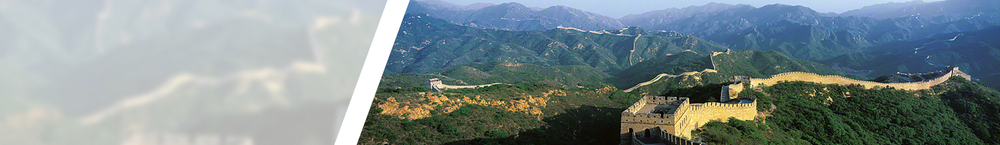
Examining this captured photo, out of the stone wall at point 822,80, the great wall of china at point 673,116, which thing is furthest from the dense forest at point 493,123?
the stone wall at point 822,80

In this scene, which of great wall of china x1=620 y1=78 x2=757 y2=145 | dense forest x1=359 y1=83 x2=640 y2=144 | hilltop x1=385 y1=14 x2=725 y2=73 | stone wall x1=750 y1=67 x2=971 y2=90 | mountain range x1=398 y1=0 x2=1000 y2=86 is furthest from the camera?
mountain range x1=398 y1=0 x2=1000 y2=86

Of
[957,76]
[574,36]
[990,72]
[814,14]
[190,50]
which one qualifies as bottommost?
[190,50]

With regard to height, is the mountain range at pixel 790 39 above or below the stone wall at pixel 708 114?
above

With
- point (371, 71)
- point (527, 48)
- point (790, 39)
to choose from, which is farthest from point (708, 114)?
point (790, 39)

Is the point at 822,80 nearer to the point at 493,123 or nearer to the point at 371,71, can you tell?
the point at 493,123

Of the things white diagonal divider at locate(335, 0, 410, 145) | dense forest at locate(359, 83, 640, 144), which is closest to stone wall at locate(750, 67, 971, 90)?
dense forest at locate(359, 83, 640, 144)


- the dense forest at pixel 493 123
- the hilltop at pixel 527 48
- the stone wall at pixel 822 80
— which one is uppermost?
the hilltop at pixel 527 48

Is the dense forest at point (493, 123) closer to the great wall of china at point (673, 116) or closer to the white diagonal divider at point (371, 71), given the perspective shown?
A: the great wall of china at point (673, 116)

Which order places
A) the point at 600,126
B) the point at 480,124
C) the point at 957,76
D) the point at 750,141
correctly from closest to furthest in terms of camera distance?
1. the point at 750,141
2. the point at 480,124
3. the point at 600,126
4. the point at 957,76

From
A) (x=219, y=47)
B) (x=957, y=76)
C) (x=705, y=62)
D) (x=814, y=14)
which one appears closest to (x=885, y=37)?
(x=814, y=14)

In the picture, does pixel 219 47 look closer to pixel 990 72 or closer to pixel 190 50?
pixel 190 50

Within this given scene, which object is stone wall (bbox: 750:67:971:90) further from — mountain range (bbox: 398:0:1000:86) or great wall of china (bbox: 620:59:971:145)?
mountain range (bbox: 398:0:1000:86)
